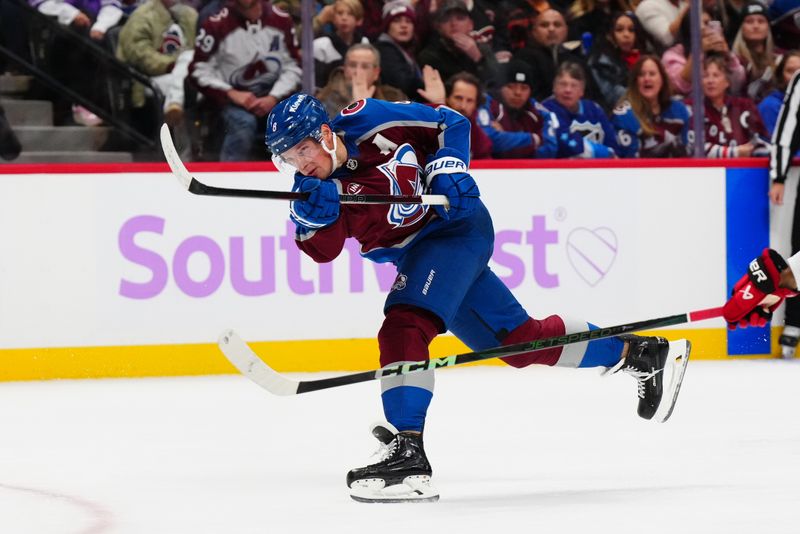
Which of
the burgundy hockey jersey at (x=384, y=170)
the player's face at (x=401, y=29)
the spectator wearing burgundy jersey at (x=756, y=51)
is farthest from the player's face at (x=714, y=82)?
the burgundy hockey jersey at (x=384, y=170)

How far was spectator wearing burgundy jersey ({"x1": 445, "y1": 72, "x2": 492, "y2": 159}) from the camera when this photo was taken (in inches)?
217

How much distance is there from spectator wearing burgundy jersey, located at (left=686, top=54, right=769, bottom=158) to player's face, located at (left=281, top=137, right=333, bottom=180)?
317 centimetres

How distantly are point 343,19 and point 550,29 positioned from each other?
982 mm

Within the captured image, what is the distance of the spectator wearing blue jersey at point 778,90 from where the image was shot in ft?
19.6

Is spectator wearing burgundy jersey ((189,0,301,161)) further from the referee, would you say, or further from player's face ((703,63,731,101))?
the referee

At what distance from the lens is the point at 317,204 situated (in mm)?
2799

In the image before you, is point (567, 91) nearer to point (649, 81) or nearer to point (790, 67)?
point (649, 81)

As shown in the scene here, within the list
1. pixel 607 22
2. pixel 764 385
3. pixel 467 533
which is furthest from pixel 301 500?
pixel 607 22

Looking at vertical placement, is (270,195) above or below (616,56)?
below

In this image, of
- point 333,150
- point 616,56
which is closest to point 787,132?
point 616,56

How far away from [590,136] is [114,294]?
2.17 metres

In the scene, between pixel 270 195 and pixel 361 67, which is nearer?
pixel 270 195

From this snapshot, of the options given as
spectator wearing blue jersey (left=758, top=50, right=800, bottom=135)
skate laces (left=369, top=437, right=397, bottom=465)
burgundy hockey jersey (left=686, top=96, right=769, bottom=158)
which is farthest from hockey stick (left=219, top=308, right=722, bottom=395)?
spectator wearing blue jersey (left=758, top=50, right=800, bottom=135)

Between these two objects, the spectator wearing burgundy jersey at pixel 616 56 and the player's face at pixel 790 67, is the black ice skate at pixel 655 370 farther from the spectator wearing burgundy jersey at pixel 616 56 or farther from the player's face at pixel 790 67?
the player's face at pixel 790 67
